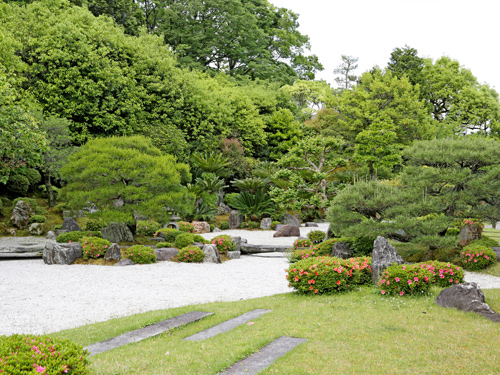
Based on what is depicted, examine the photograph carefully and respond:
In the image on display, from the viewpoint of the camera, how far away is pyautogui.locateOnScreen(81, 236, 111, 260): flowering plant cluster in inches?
412

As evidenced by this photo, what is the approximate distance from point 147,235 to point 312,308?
10.6 meters

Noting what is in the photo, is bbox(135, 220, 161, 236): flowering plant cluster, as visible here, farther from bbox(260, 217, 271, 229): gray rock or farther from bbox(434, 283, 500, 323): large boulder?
bbox(434, 283, 500, 323): large boulder

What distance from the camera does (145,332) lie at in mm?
4582

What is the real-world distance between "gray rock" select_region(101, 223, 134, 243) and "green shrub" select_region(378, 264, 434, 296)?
8954 mm

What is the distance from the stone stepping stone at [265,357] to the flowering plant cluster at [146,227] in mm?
11467

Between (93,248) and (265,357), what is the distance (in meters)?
8.05

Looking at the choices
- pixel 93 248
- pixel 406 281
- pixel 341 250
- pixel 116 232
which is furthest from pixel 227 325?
pixel 116 232

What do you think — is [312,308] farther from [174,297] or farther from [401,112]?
[401,112]

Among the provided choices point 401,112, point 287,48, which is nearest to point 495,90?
point 401,112

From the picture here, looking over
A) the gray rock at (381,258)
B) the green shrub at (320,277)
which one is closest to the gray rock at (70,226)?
the green shrub at (320,277)

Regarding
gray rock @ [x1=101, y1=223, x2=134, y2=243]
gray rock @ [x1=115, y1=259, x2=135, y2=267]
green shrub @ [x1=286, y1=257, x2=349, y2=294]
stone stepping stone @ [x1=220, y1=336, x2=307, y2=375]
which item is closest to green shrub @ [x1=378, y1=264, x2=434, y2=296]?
green shrub @ [x1=286, y1=257, x2=349, y2=294]

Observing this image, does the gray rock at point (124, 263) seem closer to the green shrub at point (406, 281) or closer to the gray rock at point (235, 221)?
the green shrub at point (406, 281)

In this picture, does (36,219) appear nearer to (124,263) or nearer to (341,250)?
(124,263)

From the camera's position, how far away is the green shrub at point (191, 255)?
1082 cm
